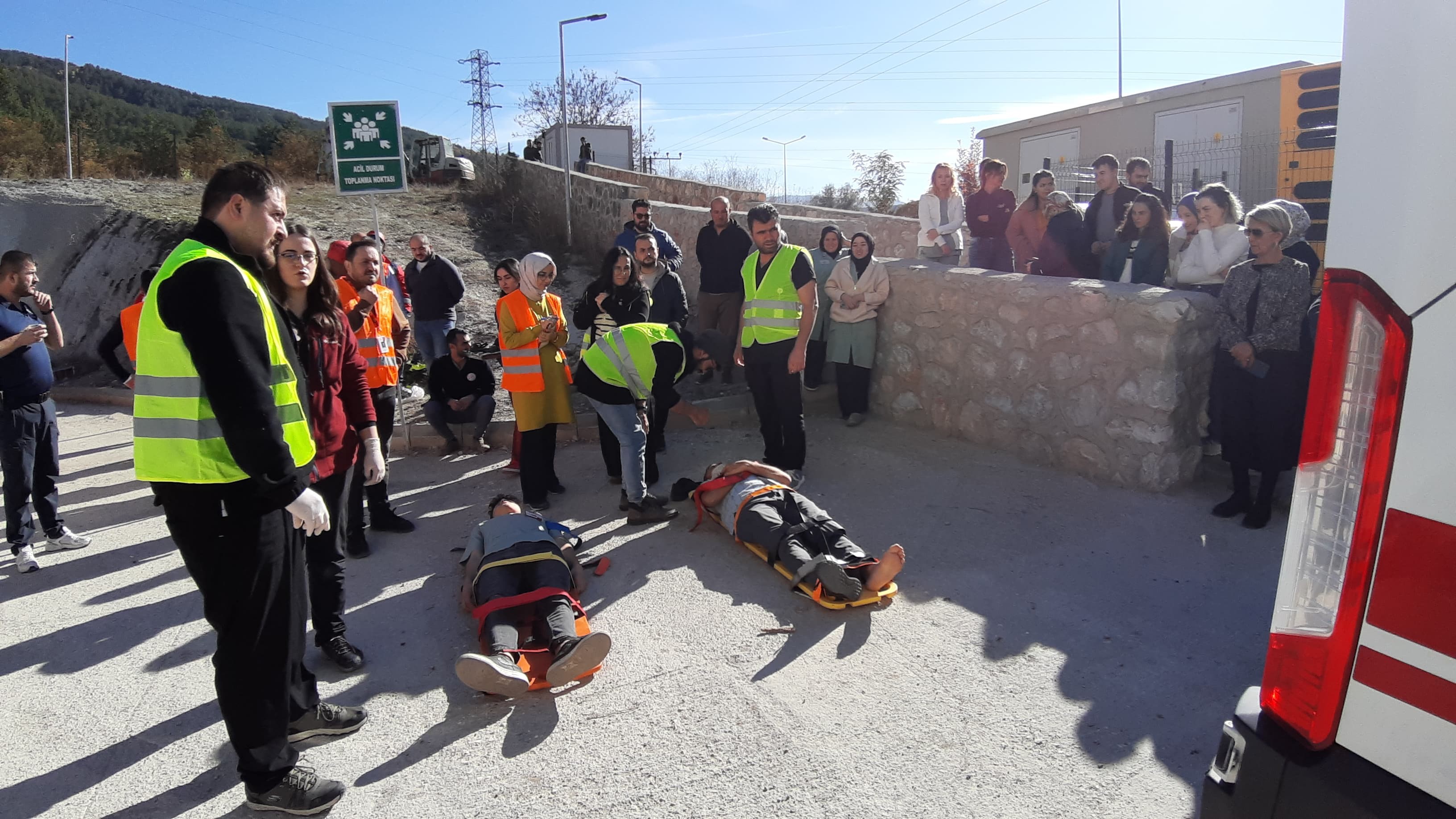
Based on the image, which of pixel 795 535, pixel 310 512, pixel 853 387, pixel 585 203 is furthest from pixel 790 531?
pixel 585 203

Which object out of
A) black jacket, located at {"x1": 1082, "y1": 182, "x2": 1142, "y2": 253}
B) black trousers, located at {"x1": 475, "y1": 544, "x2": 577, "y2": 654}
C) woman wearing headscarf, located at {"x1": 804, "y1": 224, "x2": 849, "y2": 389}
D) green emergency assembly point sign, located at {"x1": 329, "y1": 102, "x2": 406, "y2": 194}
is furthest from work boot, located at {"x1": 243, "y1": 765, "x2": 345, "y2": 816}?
black jacket, located at {"x1": 1082, "y1": 182, "x2": 1142, "y2": 253}

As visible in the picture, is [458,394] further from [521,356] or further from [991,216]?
[991,216]

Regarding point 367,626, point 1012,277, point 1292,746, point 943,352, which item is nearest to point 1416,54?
point 1292,746

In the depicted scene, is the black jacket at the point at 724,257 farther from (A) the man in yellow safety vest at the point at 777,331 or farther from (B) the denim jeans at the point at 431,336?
(B) the denim jeans at the point at 431,336

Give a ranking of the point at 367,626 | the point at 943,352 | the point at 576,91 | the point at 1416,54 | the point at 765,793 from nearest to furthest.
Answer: the point at 1416,54
the point at 765,793
the point at 367,626
the point at 943,352
the point at 576,91

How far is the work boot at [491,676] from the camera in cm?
311

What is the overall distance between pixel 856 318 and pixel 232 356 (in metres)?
5.27

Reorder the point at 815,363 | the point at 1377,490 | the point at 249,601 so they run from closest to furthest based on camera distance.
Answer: the point at 1377,490 < the point at 249,601 < the point at 815,363

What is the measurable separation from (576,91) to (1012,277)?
33.7m

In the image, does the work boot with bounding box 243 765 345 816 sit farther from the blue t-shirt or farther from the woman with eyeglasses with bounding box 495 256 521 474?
the blue t-shirt

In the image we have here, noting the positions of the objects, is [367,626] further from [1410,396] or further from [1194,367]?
[1194,367]

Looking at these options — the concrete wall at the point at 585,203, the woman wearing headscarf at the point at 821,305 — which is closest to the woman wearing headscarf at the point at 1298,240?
the woman wearing headscarf at the point at 821,305

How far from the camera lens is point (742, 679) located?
3410 mm

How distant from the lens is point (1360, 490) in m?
1.38
